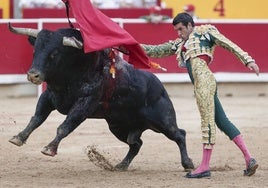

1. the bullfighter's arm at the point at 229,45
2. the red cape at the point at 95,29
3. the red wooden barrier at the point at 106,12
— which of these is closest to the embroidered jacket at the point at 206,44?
the bullfighter's arm at the point at 229,45

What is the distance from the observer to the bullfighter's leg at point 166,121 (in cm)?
770

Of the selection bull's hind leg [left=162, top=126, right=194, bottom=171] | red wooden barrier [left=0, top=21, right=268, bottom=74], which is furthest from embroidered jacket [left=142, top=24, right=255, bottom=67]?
red wooden barrier [left=0, top=21, right=268, bottom=74]

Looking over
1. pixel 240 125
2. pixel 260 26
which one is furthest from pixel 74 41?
pixel 260 26

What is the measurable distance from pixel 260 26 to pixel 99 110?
7.26m

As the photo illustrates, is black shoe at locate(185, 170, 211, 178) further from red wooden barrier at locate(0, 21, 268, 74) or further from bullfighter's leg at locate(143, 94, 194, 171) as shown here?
red wooden barrier at locate(0, 21, 268, 74)

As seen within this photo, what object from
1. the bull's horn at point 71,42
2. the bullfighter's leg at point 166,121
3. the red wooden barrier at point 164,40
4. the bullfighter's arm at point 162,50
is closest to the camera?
the bull's horn at point 71,42

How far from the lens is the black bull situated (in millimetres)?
7086

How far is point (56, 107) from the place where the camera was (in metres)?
7.37

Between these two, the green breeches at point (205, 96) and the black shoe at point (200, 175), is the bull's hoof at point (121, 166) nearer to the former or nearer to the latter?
the black shoe at point (200, 175)

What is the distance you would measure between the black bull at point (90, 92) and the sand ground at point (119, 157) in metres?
0.28

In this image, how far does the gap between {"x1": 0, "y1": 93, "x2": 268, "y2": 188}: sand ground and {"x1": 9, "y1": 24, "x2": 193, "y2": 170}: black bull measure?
0.28 meters

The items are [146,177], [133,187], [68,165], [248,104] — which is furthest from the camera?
[248,104]

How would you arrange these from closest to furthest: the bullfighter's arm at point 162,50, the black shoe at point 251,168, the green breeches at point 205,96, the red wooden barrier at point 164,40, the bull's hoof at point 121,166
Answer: the green breeches at point 205,96 → the black shoe at point 251,168 → the bullfighter's arm at point 162,50 → the bull's hoof at point 121,166 → the red wooden barrier at point 164,40

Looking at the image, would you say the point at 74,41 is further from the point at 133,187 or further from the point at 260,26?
the point at 260,26
